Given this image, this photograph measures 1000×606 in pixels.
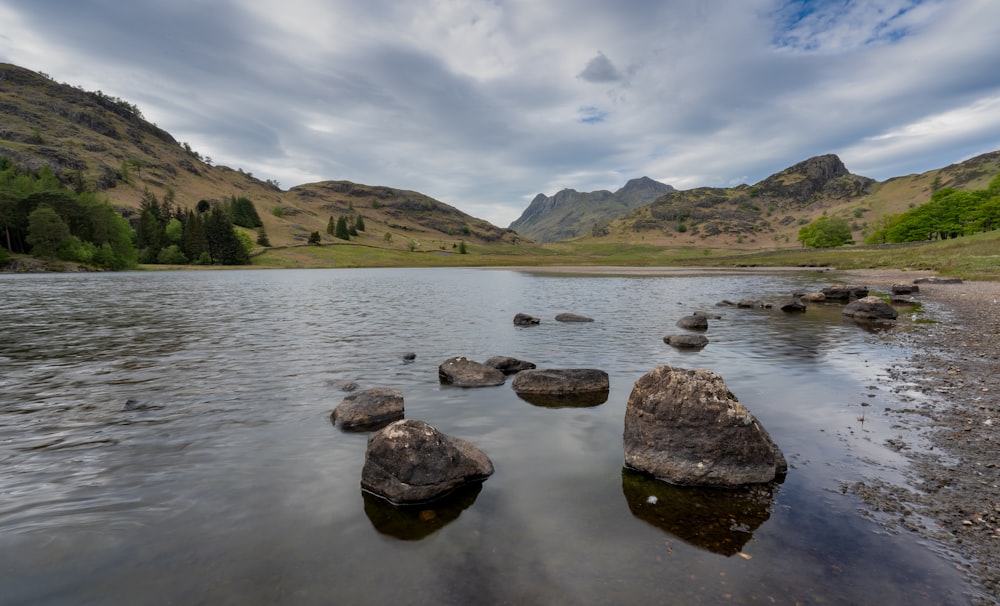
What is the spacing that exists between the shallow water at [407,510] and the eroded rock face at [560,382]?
841 millimetres

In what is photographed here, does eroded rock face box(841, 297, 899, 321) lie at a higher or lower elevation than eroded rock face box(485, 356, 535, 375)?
higher

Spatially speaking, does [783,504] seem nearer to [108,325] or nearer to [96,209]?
[108,325]

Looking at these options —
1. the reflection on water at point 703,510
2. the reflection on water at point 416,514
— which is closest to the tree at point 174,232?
the reflection on water at point 416,514

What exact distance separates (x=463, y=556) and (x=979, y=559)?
7786mm

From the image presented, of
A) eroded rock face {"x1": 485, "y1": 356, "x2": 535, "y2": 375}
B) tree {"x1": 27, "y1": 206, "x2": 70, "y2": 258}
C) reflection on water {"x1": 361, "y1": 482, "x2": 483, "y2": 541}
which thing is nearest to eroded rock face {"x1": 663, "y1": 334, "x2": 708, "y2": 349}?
eroded rock face {"x1": 485, "y1": 356, "x2": 535, "y2": 375}

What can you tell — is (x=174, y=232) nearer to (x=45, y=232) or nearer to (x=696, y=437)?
(x=45, y=232)

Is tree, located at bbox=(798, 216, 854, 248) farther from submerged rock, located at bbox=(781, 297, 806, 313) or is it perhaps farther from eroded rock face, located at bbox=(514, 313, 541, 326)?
eroded rock face, located at bbox=(514, 313, 541, 326)

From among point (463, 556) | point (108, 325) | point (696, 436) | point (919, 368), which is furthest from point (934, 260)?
point (108, 325)

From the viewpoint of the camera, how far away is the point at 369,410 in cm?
1344

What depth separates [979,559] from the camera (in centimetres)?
655

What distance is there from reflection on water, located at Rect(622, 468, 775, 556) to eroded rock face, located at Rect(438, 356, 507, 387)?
26.9ft

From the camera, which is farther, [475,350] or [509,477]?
[475,350]

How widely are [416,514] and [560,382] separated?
8.51 metres

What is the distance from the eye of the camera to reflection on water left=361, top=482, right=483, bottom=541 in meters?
8.03
